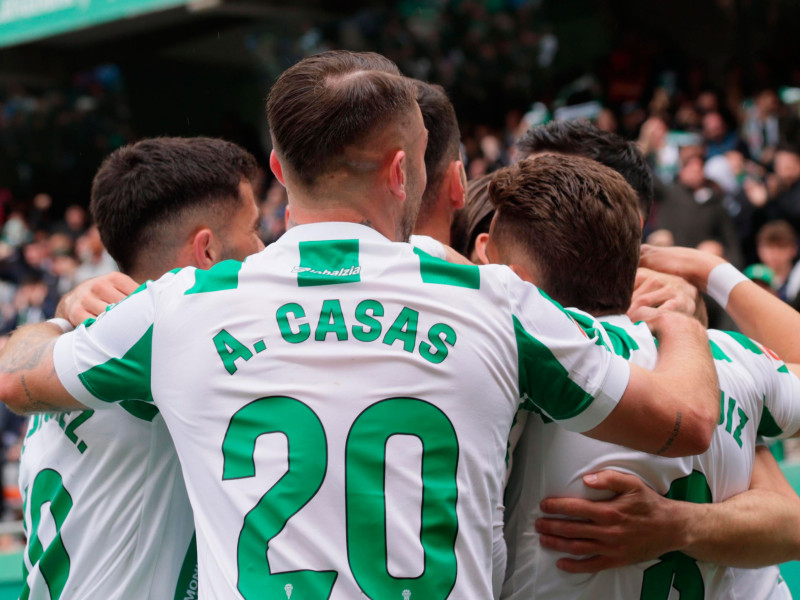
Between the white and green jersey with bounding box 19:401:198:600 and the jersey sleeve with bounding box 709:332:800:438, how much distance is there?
4.39ft

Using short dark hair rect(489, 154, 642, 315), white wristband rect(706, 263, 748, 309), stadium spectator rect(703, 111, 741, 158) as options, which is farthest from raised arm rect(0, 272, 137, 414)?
stadium spectator rect(703, 111, 741, 158)

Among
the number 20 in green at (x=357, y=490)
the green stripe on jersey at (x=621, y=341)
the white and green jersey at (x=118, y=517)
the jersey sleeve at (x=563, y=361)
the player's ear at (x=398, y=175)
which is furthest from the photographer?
the white and green jersey at (x=118, y=517)

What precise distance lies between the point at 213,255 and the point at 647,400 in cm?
121

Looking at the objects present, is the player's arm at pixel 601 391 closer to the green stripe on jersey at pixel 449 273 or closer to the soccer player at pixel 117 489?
the green stripe on jersey at pixel 449 273

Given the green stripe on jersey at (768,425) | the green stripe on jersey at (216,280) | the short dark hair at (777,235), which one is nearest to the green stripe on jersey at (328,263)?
the green stripe on jersey at (216,280)

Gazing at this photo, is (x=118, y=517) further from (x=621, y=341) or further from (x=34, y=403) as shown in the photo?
(x=621, y=341)

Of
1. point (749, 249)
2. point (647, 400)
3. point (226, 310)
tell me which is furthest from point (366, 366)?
point (749, 249)

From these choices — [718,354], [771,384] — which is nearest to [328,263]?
[718,354]

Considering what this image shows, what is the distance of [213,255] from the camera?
7.91 ft

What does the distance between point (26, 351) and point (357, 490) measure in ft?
2.67

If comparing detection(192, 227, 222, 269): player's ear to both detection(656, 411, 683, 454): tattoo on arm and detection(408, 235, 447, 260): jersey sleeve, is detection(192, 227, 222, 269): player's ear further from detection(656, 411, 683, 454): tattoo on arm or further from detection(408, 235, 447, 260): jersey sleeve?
detection(656, 411, 683, 454): tattoo on arm

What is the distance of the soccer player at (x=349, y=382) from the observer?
1621 mm

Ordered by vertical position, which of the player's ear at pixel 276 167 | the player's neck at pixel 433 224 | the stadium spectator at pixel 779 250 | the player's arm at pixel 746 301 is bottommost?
the stadium spectator at pixel 779 250

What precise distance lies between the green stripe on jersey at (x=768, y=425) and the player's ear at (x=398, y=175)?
102cm
